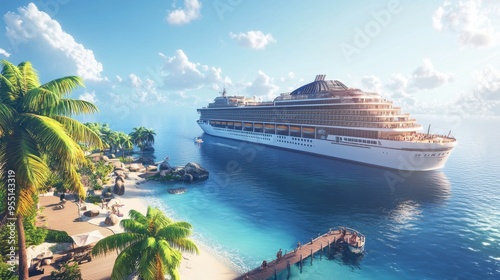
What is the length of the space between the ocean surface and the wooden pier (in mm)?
1073

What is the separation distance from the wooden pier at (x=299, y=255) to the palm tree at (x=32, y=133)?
16.9 m

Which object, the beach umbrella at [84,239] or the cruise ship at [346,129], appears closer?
the beach umbrella at [84,239]

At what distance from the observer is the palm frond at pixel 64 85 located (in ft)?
46.1

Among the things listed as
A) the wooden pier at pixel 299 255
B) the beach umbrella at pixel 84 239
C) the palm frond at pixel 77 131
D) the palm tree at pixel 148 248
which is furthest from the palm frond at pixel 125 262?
the beach umbrella at pixel 84 239

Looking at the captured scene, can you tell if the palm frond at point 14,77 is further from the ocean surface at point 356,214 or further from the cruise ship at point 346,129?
the cruise ship at point 346,129

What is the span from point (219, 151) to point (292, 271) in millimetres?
67965

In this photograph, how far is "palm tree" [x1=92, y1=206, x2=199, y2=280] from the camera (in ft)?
48.4

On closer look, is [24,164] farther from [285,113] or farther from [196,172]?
[285,113]

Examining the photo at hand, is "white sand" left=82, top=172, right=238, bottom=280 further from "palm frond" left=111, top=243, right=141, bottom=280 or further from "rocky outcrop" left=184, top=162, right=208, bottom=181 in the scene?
"rocky outcrop" left=184, top=162, right=208, bottom=181

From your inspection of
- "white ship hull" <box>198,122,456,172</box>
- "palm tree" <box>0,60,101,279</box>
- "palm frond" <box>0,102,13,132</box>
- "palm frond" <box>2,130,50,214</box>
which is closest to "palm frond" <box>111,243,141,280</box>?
"palm tree" <box>0,60,101,279</box>

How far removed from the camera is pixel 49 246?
2441 cm

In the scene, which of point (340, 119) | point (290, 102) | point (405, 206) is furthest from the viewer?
point (290, 102)

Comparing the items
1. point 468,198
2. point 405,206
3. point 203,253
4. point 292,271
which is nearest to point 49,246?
point 203,253

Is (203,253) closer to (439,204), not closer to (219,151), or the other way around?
(439,204)
